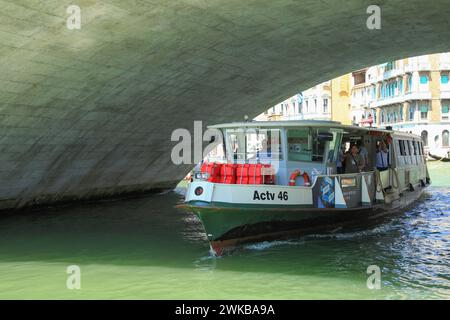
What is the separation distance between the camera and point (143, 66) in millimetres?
17672

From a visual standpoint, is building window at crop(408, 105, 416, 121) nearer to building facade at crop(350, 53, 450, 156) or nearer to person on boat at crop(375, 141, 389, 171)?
building facade at crop(350, 53, 450, 156)

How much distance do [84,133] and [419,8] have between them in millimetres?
12086

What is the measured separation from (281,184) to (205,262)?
3.31 m

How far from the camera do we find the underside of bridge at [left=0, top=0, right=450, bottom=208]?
45.8 ft

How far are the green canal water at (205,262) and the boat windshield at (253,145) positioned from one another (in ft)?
7.76

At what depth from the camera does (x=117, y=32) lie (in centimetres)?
1455

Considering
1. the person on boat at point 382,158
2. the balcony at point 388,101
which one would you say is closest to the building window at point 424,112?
the balcony at point 388,101

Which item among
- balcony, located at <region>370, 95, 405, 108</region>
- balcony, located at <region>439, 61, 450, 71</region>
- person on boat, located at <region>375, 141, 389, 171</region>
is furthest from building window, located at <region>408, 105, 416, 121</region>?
person on boat, located at <region>375, 141, 389, 171</region>

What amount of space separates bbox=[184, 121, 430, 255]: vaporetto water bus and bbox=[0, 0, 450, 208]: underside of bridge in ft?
10.5

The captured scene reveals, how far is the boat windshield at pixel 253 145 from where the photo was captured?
14.9 metres

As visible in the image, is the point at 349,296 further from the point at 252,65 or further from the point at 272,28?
the point at 252,65

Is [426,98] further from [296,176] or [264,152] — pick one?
[296,176]

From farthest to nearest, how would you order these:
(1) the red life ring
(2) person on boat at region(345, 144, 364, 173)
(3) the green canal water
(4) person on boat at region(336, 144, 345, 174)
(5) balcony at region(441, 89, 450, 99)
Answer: (5) balcony at region(441, 89, 450, 99) < (2) person on boat at region(345, 144, 364, 173) < (4) person on boat at region(336, 144, 345, 174) < (1) the red life ring < (3) the green canal water
